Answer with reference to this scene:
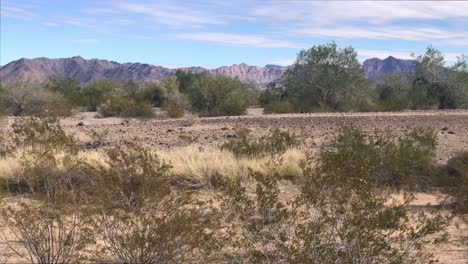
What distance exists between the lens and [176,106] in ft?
110

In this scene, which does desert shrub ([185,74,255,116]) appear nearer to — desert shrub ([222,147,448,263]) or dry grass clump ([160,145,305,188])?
dry grass clump ([160,145,305,188])

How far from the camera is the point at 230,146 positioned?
1384cm

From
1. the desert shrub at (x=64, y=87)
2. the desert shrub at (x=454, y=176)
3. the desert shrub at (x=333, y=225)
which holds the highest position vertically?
the desert shrub at (x=64, y=87)

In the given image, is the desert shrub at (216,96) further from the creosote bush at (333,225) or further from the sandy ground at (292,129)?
the creosote bush at (333,225)

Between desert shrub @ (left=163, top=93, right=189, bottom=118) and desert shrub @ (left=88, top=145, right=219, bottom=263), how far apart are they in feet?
78.3

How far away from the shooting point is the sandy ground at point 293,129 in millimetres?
17453

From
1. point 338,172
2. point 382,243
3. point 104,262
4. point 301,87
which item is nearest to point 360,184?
point 338,172

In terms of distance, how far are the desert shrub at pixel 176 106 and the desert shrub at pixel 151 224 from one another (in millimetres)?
23860

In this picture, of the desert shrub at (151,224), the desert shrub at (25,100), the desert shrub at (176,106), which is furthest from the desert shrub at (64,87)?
the desert shrub at (151,224)

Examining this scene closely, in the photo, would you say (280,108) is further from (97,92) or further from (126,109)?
(97,92)

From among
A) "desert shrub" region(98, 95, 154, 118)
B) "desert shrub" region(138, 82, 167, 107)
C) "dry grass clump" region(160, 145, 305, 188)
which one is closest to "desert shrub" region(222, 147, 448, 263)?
"dry grass clump" region(160, 145, 305, 188)

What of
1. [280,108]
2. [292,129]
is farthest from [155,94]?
[292,129]

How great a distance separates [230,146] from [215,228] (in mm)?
7547

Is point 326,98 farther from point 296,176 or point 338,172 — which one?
point 338,172
